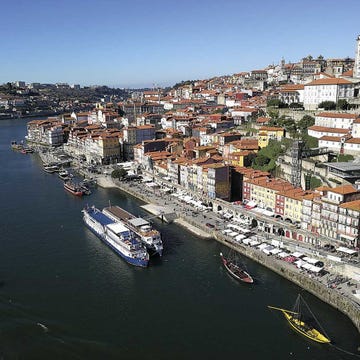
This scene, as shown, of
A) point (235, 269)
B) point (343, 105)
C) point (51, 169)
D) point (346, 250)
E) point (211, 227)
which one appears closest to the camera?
point (346, 250)

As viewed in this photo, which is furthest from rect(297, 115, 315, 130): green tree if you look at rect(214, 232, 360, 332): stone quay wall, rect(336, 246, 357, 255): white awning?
rect(336, 246, 357, 255): white awning

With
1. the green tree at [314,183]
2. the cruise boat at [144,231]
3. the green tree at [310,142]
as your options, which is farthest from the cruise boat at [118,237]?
the green tree at [310,142]

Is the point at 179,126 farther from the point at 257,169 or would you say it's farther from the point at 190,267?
the point at 190,267

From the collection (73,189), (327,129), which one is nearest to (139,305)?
(73,189)

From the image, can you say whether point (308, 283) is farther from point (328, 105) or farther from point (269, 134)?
point (328, 105)

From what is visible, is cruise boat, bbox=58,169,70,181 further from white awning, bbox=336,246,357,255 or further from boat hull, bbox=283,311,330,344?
boat hull, bbox=283,311,330,344

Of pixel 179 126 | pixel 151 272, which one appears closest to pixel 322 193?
pixel 151 272

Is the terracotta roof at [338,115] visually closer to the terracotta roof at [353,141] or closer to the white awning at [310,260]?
the terracotta roof at [353,141]
